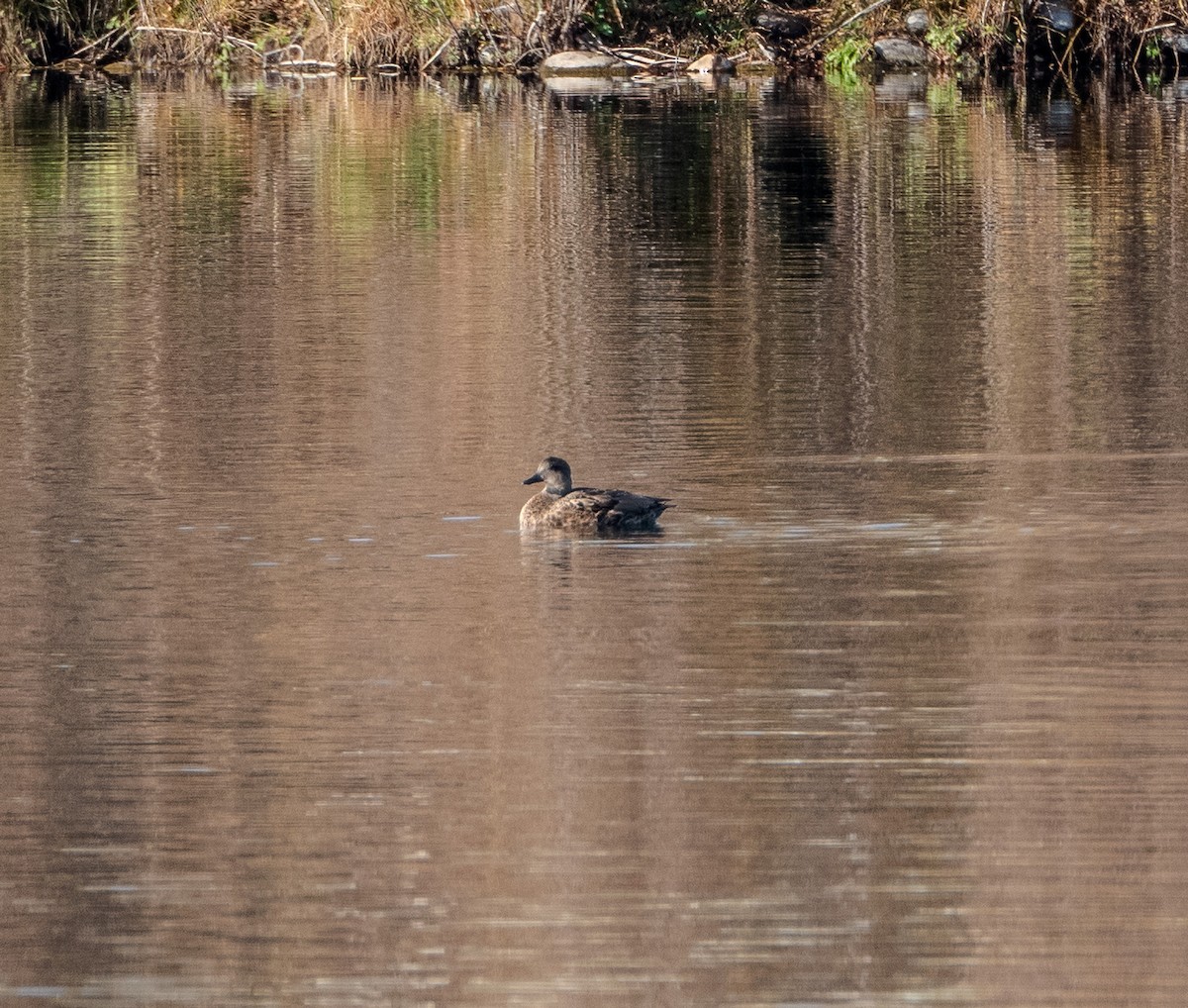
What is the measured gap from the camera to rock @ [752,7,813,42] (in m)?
39.3

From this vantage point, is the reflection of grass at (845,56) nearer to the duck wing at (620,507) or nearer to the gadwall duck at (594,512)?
the gadwall duck at (594,512)

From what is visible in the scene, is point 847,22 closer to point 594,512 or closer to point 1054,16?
point 1054,16

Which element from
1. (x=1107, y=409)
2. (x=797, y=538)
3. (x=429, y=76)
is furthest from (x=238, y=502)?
(x=429, y=76)

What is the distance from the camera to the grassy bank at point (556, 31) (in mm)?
37000

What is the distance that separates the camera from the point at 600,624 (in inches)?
357

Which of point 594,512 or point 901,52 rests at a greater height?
point 901,52

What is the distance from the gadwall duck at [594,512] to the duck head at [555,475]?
0.76 feet

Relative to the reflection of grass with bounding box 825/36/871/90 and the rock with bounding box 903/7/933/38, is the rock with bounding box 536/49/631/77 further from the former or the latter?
the rock with bounding box 903/7/933/38

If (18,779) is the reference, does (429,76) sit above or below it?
above

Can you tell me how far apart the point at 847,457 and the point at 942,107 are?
69.0 ft

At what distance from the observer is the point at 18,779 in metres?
7.52

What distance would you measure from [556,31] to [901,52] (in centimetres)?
512

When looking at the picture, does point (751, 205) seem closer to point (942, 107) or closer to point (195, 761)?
point (942, 107)

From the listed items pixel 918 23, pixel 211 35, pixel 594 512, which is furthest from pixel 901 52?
pixel 594 512
